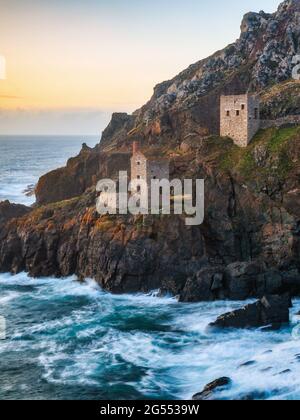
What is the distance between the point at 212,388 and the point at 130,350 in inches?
399

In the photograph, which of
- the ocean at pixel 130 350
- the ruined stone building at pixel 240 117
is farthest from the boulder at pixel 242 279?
the ruined stone building at pixel 240 117

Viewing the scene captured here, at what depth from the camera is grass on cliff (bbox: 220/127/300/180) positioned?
221 ft

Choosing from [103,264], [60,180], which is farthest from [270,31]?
[103,264]

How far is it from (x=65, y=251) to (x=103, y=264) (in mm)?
6938

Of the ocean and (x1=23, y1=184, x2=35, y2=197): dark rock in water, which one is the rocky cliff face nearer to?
the ocean

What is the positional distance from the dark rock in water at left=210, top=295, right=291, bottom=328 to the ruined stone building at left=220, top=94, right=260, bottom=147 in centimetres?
2849

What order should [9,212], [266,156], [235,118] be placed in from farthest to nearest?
1. [9,212]
2. [235,118]
3. [266,156]

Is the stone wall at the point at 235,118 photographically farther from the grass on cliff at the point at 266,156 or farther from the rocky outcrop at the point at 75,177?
the rocky outcrop at the point at 75,177

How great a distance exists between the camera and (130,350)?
45.2m

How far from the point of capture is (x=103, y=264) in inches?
2456

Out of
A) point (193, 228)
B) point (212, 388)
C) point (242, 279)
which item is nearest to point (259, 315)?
point (242, 279)

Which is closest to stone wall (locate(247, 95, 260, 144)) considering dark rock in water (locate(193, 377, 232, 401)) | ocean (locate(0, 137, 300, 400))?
ocean (locate(0, 137, 300, 400))

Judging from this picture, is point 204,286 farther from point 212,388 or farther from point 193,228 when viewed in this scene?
point 212,388
